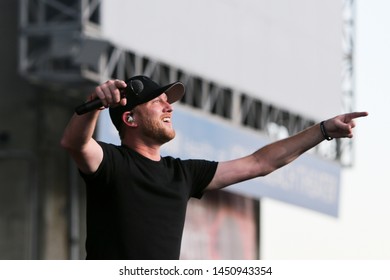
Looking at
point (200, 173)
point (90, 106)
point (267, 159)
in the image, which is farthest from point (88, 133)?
point (267, 159)

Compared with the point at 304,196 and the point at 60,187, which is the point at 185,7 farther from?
the point at 304,196

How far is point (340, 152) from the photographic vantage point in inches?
1324

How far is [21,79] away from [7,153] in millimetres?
1165

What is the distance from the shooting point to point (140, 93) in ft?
25.9

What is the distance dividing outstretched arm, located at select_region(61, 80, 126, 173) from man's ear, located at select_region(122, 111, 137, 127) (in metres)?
0.27

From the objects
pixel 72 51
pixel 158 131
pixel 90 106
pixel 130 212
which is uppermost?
pixel 72 51

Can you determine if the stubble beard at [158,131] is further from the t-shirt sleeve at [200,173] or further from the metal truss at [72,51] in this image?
the metal truss at [72,51]

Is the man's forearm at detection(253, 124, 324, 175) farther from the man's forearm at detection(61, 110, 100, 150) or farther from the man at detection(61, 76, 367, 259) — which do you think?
the man's forearm at detection(61, 110, 100, 150)

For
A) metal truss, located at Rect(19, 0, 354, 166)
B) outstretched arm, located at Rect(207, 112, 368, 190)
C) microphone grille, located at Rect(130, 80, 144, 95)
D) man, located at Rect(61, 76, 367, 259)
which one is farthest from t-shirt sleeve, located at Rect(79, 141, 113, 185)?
metal truss, located at Rect(19, 0, 354, 166)

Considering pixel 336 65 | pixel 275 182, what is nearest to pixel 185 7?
pixel 275 182

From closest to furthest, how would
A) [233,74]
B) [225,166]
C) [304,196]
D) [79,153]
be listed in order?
[79,153] < [225,166] < [233,74] < [304,196]

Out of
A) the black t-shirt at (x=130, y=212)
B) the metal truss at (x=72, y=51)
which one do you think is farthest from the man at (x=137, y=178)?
the metal truss at (x=72, y=51)

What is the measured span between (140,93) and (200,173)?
588 mm

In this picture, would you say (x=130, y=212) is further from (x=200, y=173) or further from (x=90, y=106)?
(x=90, y=106)
